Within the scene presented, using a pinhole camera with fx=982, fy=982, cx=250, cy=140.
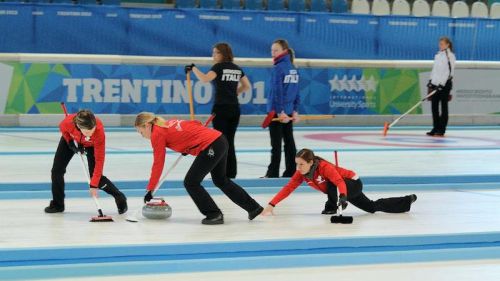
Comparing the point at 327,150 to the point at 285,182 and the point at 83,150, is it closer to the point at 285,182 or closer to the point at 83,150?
the point at 285,182

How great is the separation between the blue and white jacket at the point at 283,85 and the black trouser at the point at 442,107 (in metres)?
7.69

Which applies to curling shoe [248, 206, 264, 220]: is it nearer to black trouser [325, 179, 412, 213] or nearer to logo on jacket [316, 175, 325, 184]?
logo on jacket [316, 175, 325, 184]

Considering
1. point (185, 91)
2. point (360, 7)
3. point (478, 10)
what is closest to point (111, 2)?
point (185, 91)

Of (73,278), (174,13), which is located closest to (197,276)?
(73,278)

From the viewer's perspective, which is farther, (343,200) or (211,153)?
(343,200)

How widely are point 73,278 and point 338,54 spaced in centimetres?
1661

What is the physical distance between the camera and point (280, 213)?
30.0 feet

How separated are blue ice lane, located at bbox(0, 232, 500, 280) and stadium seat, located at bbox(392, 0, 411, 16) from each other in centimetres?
1764

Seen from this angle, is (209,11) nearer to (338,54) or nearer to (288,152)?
(338,54)

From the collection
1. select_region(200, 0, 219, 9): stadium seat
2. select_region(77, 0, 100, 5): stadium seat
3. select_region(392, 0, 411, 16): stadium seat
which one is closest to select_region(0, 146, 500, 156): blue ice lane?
select_region(77, 0, 100, 5): stadium seat

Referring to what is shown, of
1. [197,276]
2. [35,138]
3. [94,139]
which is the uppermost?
[94,139]

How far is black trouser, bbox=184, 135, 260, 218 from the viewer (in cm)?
819

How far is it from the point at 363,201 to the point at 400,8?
16.7 meters

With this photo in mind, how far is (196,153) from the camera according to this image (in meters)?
8.27
